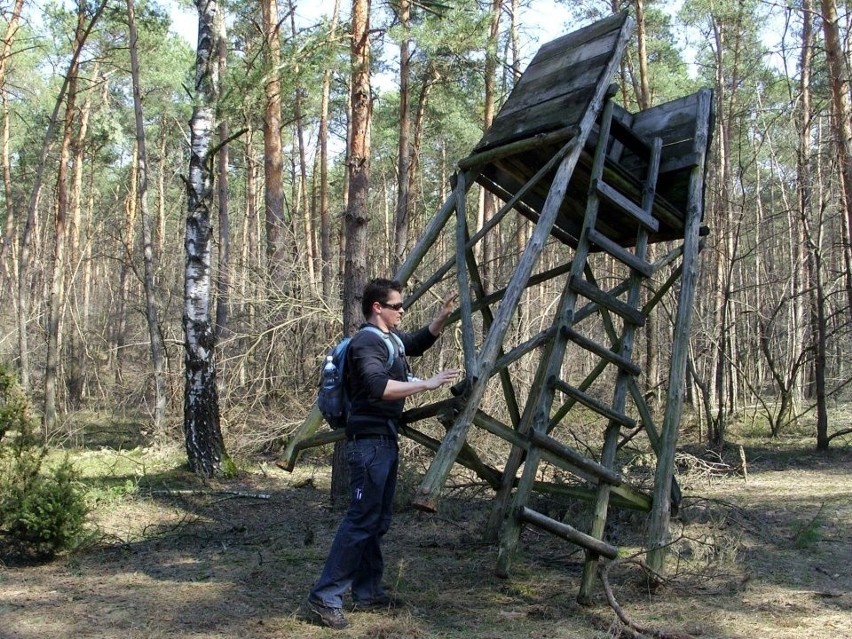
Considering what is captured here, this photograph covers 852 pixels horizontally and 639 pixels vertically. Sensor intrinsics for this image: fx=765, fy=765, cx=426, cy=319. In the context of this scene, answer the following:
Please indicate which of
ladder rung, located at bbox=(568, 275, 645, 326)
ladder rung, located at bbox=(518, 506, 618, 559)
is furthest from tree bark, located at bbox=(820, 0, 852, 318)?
ladder rung, located at bbox=(518, 506, 618, 559)

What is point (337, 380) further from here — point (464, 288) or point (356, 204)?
point (356, 204)

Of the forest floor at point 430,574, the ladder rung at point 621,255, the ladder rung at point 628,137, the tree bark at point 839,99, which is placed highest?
the tree bark at point 839,99

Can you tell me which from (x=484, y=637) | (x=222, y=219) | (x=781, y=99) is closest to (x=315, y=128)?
(x=222, y=219)

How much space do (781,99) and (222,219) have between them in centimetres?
1828

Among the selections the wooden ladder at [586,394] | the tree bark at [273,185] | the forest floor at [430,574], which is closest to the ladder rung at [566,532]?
the wooden ladder at [586,394]

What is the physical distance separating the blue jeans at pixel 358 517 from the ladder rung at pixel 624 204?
2.53 m

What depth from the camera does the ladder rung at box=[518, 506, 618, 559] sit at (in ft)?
15.7

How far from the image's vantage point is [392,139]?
2928 cm

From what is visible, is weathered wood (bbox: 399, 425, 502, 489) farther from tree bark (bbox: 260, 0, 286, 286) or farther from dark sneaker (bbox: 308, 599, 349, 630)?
tree bark (bbox: 260, 0, 286, 286)

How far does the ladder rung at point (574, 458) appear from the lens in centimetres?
516

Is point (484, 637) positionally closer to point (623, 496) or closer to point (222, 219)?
point (623, 496)

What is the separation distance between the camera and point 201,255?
9836 millimetres

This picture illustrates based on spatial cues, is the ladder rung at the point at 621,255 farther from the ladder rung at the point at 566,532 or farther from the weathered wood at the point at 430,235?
the ladder rung at the point at 566,532

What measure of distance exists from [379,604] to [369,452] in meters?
1.06
